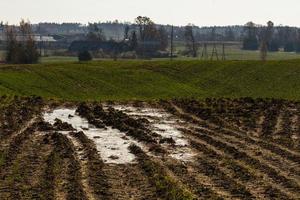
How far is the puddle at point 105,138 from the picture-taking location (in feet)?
54.7

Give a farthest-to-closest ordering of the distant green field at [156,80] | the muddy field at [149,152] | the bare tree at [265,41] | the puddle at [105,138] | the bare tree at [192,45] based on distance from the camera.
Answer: the bare tree at [192,45]
the bare tree at [265,41]
the distant green field at [156,80]
the puddle at [105,138]
the muddy field at [149,152]

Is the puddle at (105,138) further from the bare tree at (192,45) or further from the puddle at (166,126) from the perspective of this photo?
the bare tree at (192,45)

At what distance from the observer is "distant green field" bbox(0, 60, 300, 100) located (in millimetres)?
38250

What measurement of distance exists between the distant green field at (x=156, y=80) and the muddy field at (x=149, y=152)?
940cm

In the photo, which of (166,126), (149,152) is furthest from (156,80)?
(149,152)

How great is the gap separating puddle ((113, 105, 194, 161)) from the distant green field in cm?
743

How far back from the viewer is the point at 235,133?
21.1 metres

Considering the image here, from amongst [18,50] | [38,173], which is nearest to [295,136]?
[38,173]

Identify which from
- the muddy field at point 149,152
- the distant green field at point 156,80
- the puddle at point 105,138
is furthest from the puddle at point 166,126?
the distant green field at point 156,80

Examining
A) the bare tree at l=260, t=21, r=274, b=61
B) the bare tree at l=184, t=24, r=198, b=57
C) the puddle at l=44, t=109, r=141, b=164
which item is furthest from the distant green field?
the bare tree at l=184, t=24, r=198, b=57

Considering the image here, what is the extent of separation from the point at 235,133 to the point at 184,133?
1931mm

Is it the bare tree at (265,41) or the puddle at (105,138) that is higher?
the bare tree at (265,41)

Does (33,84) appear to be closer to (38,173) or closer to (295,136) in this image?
(295,136)

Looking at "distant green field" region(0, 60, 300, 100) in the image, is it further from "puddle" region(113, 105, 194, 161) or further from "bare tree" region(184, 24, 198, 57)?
"bare tree" region(184, 24, 198, 57)
